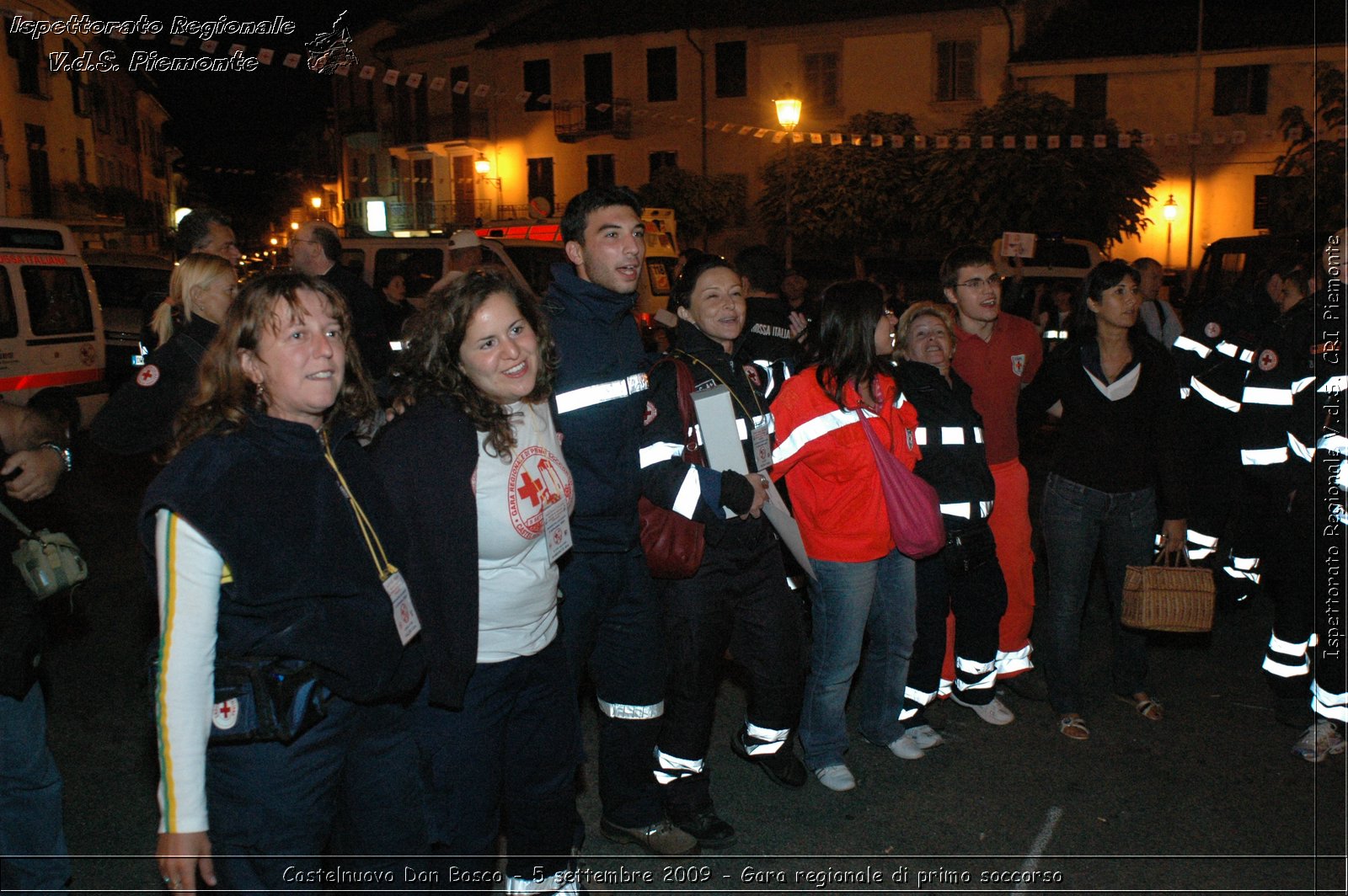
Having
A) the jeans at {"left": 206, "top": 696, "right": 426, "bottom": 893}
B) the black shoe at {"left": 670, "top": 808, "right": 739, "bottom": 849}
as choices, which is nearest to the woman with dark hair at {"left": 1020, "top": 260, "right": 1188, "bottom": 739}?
the black shoe at {"left": 670, "top": 808, "right": 739, "bottom": 849}

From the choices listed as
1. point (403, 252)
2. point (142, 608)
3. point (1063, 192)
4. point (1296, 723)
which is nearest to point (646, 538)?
point (1296, 723)

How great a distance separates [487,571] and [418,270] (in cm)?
1138

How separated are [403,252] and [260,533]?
12.3 metres

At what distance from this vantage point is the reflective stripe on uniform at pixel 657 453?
3736mm

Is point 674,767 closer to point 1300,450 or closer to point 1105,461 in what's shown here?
point 1105,461

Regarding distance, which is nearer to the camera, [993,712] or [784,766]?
[784,766]

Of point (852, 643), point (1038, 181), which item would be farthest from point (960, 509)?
point (1038, 181)

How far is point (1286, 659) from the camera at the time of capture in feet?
15.9

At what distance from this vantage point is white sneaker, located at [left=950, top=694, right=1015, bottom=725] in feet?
16.8

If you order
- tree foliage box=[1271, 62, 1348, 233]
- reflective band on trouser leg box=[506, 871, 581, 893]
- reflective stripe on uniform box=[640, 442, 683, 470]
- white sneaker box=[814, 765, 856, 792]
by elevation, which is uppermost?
tree foliage box=[1271, 62, 1348, 233]

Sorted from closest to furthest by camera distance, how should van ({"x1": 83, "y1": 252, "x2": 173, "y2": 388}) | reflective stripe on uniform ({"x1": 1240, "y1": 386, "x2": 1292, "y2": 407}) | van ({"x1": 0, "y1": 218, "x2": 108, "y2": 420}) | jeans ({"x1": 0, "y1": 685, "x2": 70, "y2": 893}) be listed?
jeans ({"x1": 0, "y1": 685, "x2": 70, "y2": 893}) → reflective stripe on uniform ({"x1": 1240, "y1": 386, "x2": 1292, "y2": 407}) → van ({"x1": 0, "y1": 218, "x2": 108, "y2": 420}) → van ({"x1": 83, "y1": 252, "x2": 173, "y2": 388})

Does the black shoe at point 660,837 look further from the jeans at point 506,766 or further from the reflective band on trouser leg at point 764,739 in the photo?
the jeans at point 506,766

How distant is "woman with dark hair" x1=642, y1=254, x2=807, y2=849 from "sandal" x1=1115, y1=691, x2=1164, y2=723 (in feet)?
6.73

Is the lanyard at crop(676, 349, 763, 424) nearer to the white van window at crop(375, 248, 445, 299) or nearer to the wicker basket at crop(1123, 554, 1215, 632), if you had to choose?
the wicker basket at crop(1123, 554, 1215, 632)
